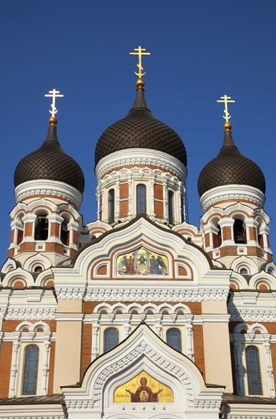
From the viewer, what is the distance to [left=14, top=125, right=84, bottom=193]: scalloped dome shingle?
21.7 m

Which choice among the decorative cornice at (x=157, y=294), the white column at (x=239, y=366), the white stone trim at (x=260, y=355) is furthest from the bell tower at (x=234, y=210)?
the decorative cornice at (x=157, y=294)

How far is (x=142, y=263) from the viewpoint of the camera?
17266 millimetres

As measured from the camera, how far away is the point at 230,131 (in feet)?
80.4

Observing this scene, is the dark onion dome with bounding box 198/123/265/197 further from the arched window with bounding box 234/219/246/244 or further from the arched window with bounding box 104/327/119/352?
the arched window with bounding box 104/327/119/352

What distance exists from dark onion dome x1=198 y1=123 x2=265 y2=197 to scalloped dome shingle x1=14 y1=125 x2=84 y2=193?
415cm

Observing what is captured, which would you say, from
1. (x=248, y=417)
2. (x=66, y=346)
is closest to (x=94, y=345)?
(x=66, y=346)

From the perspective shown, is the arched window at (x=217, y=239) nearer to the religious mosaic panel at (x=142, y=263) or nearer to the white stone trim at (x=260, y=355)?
the white stone trim at (x=260, y=355)

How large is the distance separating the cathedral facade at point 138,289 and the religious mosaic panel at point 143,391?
0.02 m

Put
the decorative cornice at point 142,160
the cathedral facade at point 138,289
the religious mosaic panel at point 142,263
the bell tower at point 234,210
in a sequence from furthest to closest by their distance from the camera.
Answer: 1. the decorative cornice at point 142,160
2. the bell tower at point 234,210
3. the religious mosaic panel at point 142,263
4. the cathedral facade at point 138,289

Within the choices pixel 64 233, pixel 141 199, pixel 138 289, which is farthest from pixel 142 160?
pixel 138 289

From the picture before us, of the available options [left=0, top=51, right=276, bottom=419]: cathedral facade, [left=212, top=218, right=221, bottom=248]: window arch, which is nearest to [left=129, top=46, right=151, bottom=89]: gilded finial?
[left=0, top=51, right=276, bottom=419]: cathedral facade

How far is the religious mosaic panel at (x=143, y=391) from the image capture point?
46.1 ft

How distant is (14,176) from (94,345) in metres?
7.96

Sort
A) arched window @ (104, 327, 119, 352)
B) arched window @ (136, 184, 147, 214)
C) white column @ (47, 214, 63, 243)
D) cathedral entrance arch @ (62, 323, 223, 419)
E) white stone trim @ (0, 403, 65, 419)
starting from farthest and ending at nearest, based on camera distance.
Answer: arched window @ (136, 184, 147, 214)
white column @ (47, 214, 63, 243)
arched window @ (104, 327, 119, 352)
white stone trim @ (0, 403, 65, 419)
cathedral entrance arch @ (62, 323, 223, 419)
